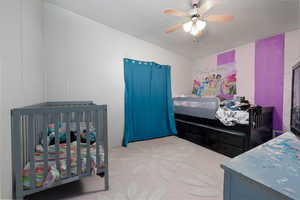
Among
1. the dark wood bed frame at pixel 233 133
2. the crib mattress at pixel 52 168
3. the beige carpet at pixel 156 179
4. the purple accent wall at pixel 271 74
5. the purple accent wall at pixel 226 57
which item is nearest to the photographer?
the crib mattress at pixel 52 168

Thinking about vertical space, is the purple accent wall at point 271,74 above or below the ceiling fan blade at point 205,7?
below

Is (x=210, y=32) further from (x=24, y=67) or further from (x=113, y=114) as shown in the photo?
(x=24, y=67)

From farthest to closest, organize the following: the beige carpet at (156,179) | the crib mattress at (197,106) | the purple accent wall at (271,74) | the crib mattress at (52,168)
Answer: the crib mattress at (197,106)
the purple accent wall at (271,74)
the beige carpet at (156,179)
the crib mattress at (52,168)

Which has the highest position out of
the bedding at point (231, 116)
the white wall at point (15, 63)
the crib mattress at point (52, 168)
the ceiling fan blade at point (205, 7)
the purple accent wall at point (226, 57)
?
the ceiling fan blade at point (205, 7)

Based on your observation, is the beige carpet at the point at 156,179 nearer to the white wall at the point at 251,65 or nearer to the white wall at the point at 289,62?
the white wall at the point at 289,62

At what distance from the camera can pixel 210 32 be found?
97.7 inches

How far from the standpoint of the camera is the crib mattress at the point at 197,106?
2.51m

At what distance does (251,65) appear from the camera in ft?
8.86

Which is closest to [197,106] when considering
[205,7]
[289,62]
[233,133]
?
[233,133]

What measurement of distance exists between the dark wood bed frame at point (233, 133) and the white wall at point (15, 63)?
2660mm

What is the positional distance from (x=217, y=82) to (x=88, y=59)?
2.77 metres

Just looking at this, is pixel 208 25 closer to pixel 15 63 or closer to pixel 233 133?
pixel 233 133

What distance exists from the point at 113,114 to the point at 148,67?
1.26m

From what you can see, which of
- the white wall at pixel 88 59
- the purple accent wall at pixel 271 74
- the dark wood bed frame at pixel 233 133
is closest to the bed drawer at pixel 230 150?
the dark wood bed frame at pixel 233 133
